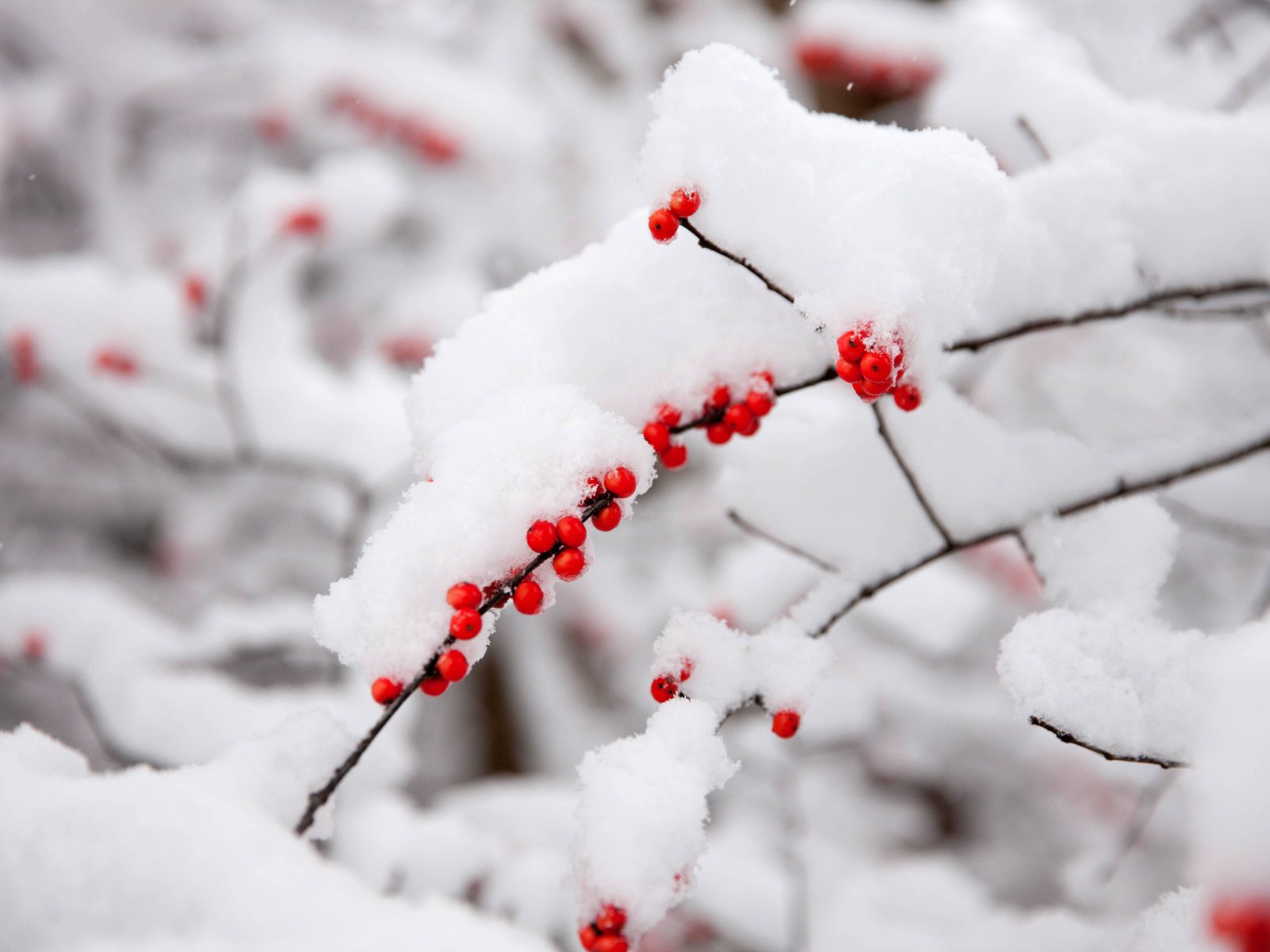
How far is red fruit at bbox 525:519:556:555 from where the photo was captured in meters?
0.75

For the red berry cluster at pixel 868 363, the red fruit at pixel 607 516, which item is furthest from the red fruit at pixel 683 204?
the red fruit at pixel 607 516

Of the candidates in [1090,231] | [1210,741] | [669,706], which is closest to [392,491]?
[669,706]

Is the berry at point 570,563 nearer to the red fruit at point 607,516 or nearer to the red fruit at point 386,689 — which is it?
the red fruit at point 607,516

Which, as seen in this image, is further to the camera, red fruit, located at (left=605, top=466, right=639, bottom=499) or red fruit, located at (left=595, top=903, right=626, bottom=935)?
red fruit, located at (left=605, top=466, right=639, bottom=499)

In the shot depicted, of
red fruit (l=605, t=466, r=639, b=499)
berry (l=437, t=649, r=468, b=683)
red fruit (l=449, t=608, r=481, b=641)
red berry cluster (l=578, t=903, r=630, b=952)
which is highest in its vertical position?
red fruit (l=605, t=466, r=639, b=499)

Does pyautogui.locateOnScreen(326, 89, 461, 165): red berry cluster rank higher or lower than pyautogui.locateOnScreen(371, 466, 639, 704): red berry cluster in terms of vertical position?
higher

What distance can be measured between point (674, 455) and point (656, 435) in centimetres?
6

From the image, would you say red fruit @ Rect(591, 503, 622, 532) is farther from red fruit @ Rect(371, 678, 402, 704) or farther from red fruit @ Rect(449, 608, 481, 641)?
red fruit @ Rect(371, 678, 402, 704)

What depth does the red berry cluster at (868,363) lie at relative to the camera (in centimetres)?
72

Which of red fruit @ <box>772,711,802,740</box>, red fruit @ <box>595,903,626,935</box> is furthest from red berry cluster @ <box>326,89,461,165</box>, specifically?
red fruit @ <box>595,903,626,935</box>

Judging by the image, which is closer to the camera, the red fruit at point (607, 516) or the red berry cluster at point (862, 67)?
the red fruit at point (607, 516)

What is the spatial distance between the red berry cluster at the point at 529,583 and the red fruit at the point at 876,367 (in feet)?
0.82

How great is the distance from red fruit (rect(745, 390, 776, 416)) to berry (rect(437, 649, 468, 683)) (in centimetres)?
43

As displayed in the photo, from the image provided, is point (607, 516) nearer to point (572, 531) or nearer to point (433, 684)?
point (572, 531)
